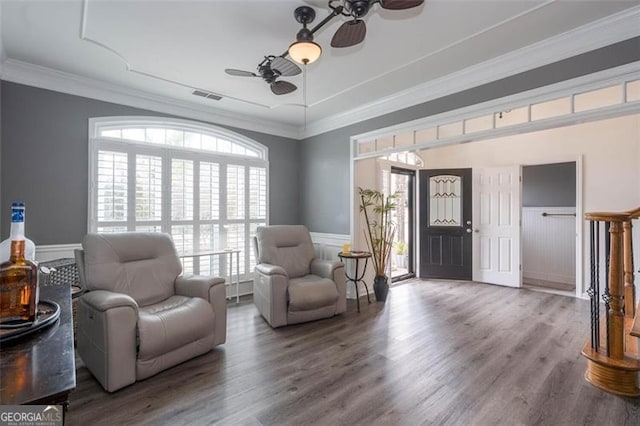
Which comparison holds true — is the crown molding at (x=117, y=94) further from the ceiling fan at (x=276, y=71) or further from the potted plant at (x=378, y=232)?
the potted plant at (x=378, y=232)

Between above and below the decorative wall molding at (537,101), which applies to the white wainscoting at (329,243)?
below

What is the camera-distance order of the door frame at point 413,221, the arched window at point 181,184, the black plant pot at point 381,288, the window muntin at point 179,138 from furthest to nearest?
the door frame at point 413,221 < the black plant pot at point 381,288 < the window muntin at point 179,138 < the arched window at point 181,184

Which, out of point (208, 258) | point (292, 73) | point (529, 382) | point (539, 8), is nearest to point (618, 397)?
point (529, 382)

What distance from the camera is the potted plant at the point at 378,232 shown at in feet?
14.3

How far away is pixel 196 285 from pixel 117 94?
2.59m

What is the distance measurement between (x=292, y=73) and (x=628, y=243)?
3075 mm

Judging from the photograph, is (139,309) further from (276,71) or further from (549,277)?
(549,277)

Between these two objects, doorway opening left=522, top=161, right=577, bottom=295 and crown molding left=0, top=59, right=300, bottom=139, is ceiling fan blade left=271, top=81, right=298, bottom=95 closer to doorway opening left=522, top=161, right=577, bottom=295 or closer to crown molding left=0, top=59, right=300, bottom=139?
crown molding left=0, top=59, right=300, bottom=139

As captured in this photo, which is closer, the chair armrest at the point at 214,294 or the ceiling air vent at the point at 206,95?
the chair armrest at the point at 214,294

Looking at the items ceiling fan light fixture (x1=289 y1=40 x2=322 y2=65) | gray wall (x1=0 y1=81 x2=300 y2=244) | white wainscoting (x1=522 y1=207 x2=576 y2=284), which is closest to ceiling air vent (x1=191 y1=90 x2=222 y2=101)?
gray wall (x1=0 y1=81 x2=300 y2=244)

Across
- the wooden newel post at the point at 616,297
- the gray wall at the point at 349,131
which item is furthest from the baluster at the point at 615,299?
the gray wall at the point at 349,131

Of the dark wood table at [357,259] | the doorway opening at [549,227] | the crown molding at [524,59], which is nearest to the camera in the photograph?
the crown molding at [524,59]

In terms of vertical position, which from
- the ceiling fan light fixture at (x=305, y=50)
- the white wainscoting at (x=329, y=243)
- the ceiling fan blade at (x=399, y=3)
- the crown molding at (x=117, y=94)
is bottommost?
the white wainscoting at (x=329, y=243)

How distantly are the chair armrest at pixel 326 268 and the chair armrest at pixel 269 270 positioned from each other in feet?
1.71
